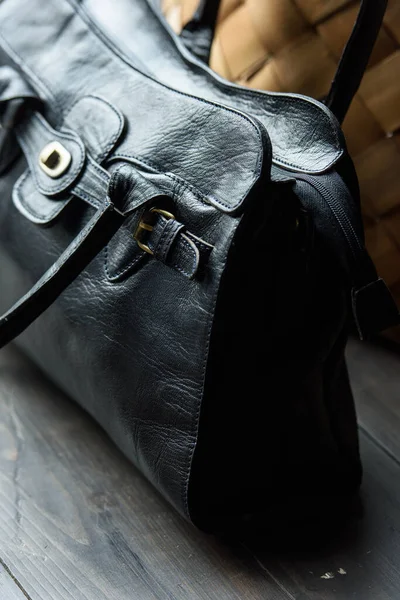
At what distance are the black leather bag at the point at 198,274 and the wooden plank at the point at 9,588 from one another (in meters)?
0.13

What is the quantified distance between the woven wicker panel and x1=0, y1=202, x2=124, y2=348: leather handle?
317mm

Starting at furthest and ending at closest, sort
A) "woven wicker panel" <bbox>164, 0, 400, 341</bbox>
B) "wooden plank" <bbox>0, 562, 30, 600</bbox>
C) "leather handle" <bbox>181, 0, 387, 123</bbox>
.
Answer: "woven wicker panel" <bbox>164, 0, 400, 341</bbox>, "leather handle" <bbox>181, 0, 387, 123</bbox>, "wooden plank" <bbox>0, 562, 30, 600</bbox>

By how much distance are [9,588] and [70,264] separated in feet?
0.81

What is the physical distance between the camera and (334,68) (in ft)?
2.57

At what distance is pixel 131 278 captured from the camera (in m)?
0.62

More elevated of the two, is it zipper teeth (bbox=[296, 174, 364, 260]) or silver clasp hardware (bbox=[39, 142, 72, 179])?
silver clasp hardware (bbox=[39, 142, 72, 179])

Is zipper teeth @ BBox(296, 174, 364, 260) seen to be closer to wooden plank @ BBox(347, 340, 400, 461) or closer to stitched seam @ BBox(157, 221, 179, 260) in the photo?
stitched seam @ BBox(157, 221, 179, 260)

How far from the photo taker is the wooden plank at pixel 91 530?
1.89 feet

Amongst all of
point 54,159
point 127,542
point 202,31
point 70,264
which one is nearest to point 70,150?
point 54,159

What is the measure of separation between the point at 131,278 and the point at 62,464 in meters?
0.20

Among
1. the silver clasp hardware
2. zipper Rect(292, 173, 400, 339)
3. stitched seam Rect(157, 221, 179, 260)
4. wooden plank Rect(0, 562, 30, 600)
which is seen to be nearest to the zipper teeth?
zipper Rect(292, 173, 400, 339)

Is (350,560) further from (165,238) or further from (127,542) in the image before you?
(165,238)

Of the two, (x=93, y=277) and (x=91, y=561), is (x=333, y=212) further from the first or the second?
(x=91, y=561)

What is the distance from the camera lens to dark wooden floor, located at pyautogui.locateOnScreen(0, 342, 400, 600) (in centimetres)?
58
